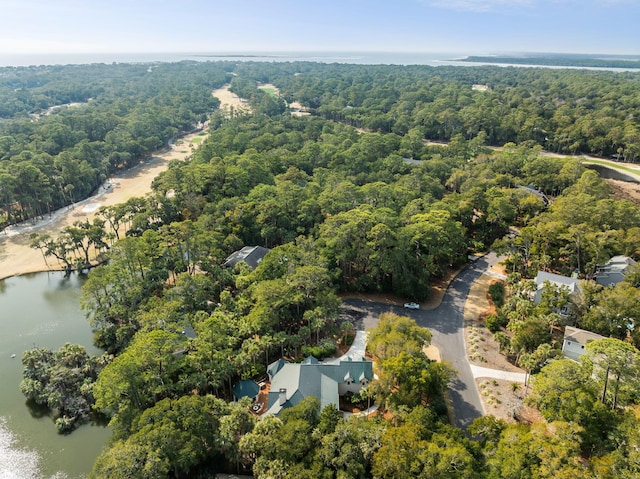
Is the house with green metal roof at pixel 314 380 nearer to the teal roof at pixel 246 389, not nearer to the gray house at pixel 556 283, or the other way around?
the teal roof at pixel 246 389

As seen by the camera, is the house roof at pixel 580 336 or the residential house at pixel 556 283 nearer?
the house roof at pixel 580 336

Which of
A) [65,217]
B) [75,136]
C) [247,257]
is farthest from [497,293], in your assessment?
[75,136]

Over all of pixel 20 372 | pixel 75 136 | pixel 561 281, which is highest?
pixel 75 136

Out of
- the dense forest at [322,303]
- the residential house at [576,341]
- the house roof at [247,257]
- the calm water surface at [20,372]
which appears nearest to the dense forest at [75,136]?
the dense forest at [322,303]

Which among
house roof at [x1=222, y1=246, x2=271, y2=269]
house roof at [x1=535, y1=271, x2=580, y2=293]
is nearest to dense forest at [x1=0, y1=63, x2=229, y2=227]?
house roof at [x1=222, y1=246, x2=271, y2=269]

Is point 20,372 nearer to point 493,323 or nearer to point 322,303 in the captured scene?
point 322,303

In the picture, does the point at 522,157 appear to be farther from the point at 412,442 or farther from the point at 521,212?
the point at 412,442

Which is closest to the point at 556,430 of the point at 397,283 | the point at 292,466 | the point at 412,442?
the point at 412,442

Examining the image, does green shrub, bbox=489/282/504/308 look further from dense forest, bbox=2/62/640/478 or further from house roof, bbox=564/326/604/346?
house roof, bbox=564/326/604/346
